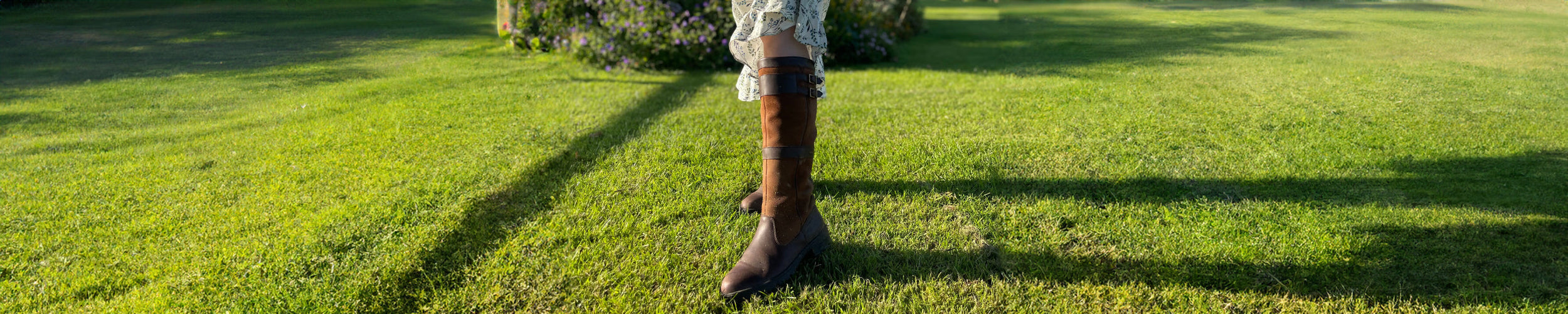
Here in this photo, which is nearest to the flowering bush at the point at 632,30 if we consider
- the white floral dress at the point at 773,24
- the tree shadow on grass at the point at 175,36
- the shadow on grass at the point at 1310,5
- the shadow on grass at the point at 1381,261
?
the tree shadow on grass at the point at 175,36

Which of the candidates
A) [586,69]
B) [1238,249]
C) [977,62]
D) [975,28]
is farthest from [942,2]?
[1238,249]

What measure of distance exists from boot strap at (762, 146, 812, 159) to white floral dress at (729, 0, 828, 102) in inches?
8.5

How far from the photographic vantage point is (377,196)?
2613 mm

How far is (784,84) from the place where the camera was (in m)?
1.84

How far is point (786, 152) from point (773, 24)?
302mm

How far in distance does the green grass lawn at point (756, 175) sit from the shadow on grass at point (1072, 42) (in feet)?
0.12

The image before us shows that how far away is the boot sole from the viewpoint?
1826 mm

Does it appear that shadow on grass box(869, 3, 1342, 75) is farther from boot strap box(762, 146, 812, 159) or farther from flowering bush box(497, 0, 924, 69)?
boot strap box(762, 146, 812, 159)

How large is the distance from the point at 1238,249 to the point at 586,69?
5.04 metres

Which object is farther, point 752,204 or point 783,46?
point 752,204

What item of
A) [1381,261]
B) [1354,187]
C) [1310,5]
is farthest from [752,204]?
[1310,5]

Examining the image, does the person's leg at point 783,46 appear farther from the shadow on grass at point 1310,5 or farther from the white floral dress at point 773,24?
Answer: the shadow on grass at point 1310,5

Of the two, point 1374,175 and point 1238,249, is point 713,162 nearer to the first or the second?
point 1238,249

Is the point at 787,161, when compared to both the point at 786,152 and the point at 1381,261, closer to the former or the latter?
the point at 786,152
